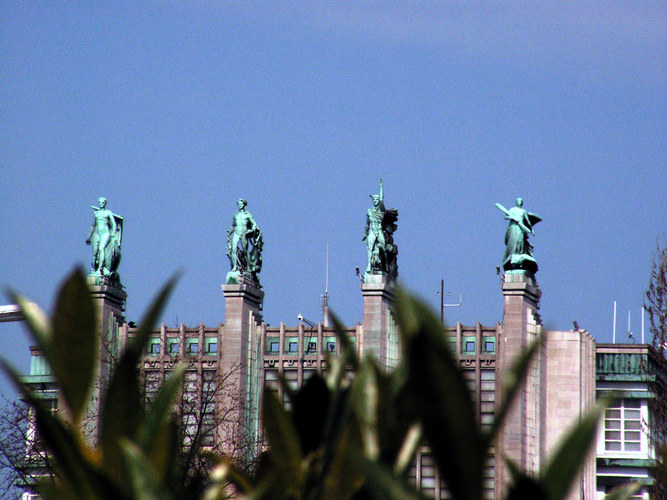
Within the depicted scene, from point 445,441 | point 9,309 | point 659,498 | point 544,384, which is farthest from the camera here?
point 544,384

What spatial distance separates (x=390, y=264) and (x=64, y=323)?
39.7m

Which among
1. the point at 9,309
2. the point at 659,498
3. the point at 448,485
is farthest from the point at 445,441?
the point at 9,309

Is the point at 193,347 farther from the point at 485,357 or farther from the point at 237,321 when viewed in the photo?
the point at 485,357

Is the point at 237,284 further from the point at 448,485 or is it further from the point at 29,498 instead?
the point at 448,485

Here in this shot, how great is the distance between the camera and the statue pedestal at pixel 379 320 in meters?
43.2

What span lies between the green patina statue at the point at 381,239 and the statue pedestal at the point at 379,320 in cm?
39

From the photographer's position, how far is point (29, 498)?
140ft

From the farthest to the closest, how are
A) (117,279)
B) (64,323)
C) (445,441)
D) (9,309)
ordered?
(117,279), (9,309), (64,323), (445,441)

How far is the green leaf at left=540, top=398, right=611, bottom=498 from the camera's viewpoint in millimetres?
4773

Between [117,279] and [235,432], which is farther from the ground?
[117,279]

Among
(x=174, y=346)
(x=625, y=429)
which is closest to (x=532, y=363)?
(x=625, y=429)

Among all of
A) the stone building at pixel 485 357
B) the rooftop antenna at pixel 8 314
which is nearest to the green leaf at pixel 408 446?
the rooftop antenna at pixel 8 314

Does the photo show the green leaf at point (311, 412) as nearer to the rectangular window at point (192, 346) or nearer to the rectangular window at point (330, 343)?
the rectangular window at point (330, 343)

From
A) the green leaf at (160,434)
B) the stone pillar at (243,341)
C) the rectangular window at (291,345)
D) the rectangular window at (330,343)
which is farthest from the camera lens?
the rectangular window at (330,343)
